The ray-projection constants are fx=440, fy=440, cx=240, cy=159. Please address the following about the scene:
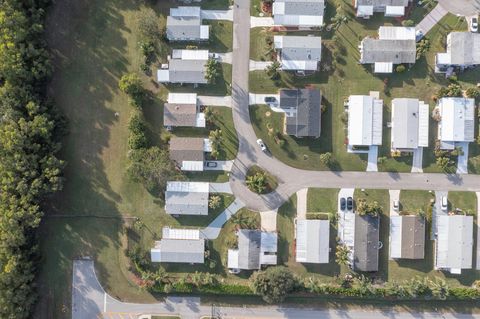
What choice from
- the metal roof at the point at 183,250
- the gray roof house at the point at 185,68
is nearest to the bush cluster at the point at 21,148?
the gray roof house at the point at 185,68

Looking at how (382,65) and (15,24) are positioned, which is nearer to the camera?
(15,24)

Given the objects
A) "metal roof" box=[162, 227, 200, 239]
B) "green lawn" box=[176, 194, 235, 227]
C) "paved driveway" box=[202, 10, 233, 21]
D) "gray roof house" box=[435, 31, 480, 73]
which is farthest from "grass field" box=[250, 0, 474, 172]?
"metal roof" box=[162, 227, 200, 239]

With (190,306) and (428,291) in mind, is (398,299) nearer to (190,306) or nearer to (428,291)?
(428,291)

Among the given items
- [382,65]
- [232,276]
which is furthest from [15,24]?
[382,65]

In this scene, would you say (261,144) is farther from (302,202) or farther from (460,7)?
(460,7)

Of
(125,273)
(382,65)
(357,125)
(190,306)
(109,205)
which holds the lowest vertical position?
(190,306)

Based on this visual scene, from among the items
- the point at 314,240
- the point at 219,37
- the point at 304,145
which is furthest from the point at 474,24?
the point at 314,240

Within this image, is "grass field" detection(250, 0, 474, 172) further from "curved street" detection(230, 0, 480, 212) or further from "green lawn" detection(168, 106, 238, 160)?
"green lawn" detection(168, 106, 238, 160)
